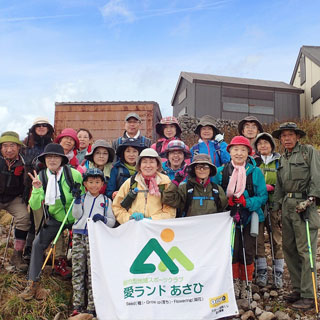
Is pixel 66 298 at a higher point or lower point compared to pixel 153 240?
lower

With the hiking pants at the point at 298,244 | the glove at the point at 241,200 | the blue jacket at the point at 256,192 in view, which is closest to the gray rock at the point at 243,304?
the hiking pants at the point at 298,244

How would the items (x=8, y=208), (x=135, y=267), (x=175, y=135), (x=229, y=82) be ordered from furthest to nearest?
(x=229, y=82) < (x=175, y=135) < (x=8, y=208) < (x=135, y=267)

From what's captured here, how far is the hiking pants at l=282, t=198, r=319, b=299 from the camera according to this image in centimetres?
457

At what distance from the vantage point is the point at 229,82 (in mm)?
23203

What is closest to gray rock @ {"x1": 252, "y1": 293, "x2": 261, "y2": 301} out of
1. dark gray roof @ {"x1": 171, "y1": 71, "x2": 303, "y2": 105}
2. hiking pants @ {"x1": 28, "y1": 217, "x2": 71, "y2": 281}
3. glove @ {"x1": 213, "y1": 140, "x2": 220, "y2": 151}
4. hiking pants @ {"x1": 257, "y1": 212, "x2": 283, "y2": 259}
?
hiking pants @ {"x1": 257, "y1": 212, "x2": 283, "y2": 259}

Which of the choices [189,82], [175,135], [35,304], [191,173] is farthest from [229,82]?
[35,304]

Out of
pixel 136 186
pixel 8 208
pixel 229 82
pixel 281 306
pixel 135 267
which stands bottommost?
pixel 281 306

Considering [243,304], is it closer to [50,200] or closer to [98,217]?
[98,217]

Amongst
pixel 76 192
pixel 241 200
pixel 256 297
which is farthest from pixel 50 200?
pixel 256 297

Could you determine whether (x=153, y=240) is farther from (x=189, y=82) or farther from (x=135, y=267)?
(x=189, y=82)

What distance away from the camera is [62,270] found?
5406mm

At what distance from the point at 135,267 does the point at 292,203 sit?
2546mm

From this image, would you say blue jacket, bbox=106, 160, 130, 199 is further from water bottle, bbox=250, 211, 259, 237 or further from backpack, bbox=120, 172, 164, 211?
water bottle, bbox=250, 211, 259, 237

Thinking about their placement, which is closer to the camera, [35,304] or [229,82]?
[35,304]
